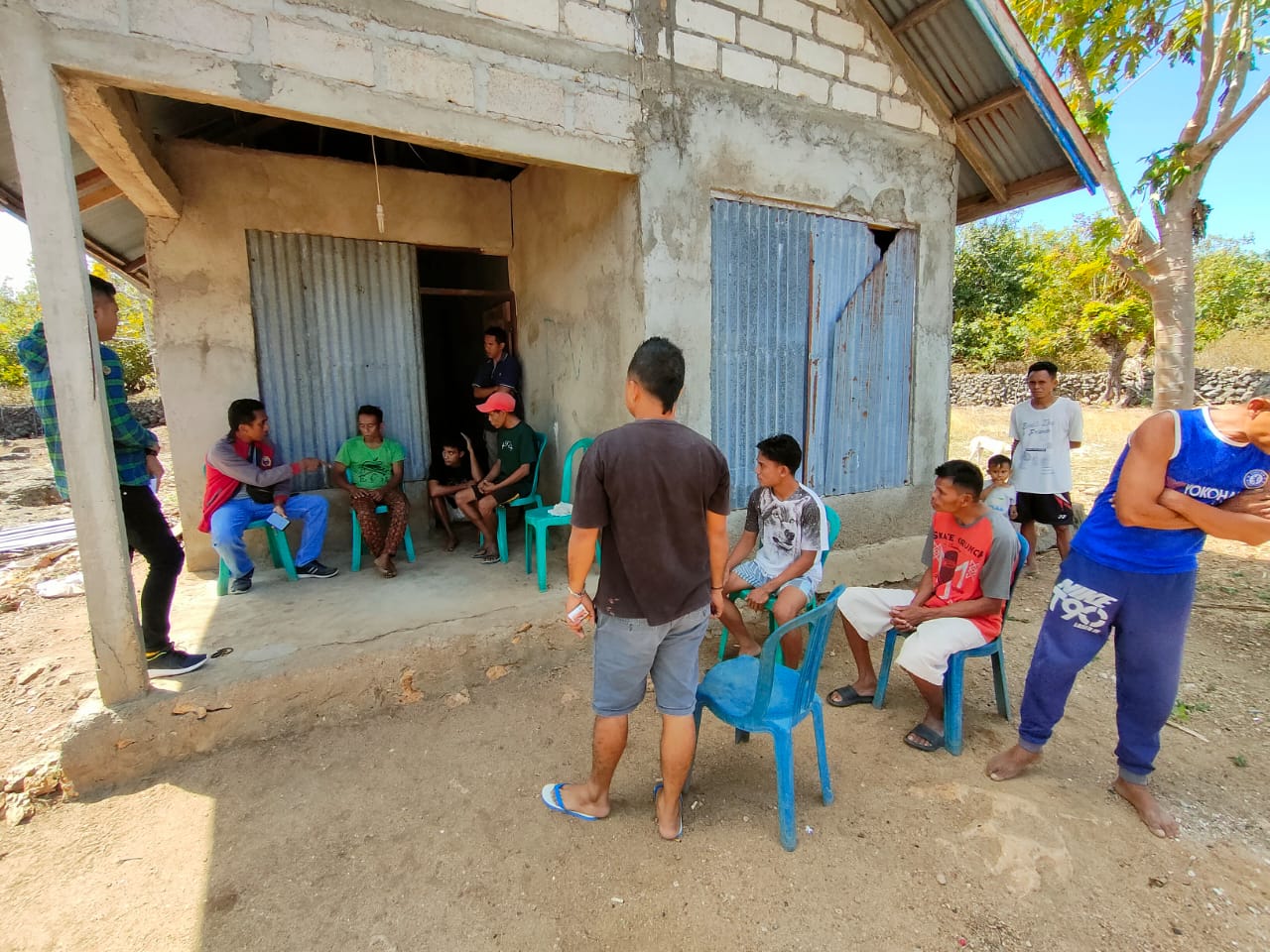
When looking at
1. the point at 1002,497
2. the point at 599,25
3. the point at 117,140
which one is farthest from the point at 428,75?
the point at 1002,497

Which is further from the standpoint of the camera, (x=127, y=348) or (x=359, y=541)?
(x=127, y=348)

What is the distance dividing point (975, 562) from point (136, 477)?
401cm

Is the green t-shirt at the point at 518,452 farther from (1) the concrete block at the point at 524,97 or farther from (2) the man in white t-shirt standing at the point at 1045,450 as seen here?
(2) the man in white t-shirt standing at the point at 1045,450

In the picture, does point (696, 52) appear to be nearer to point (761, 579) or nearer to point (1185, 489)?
point (761, 579)

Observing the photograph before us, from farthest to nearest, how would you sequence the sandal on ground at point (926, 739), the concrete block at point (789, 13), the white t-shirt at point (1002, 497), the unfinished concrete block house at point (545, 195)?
the white t-shirt at point (1002, 497) < the concrete block at point (789, 13) < the sandal on ground at point (926, 739) < the unfinished concrete block house at point (545, 195)

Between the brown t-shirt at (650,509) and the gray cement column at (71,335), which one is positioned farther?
the gray cement column at (71,335)

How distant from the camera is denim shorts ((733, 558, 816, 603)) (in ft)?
11.3

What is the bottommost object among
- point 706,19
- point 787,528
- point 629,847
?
point 629,847

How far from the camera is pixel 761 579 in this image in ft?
12.0

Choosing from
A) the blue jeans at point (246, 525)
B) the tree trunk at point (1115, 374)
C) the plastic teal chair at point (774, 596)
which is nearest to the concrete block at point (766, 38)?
the plastic teal chair at point (774, 596)

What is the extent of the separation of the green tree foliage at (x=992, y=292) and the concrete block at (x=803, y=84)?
21254 mm

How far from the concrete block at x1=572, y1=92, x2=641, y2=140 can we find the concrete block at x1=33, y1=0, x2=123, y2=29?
6.52 ft

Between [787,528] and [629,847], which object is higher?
[787,528]

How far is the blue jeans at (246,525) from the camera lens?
13.7ft
